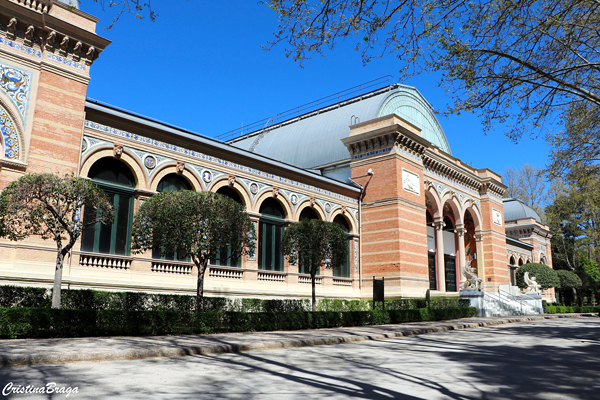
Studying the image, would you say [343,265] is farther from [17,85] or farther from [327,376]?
[327,376]

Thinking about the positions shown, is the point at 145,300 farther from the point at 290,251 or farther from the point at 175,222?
the point at 290,251

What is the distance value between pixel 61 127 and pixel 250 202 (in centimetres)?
884

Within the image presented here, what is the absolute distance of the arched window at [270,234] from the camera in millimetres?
22625

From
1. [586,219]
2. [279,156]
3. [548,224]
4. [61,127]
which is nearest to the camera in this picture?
[61,127]

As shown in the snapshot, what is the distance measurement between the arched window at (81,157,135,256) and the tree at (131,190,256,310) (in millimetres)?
2756

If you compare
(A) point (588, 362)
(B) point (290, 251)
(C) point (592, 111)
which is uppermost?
(C) point (592, 111)

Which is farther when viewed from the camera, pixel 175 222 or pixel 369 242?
pixel 369 242

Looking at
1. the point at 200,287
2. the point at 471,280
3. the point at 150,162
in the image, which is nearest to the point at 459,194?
the point at 471,280

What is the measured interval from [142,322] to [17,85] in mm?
8649

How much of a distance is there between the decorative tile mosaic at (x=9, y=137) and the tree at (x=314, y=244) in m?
9.73

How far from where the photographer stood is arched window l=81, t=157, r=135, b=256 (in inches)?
643

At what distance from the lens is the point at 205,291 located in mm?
18734

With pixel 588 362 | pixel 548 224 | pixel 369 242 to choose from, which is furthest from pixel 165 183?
pixel 548 224

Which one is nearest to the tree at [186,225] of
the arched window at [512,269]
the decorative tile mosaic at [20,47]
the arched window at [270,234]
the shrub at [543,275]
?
the decorative tile mosaic at [20,47]
